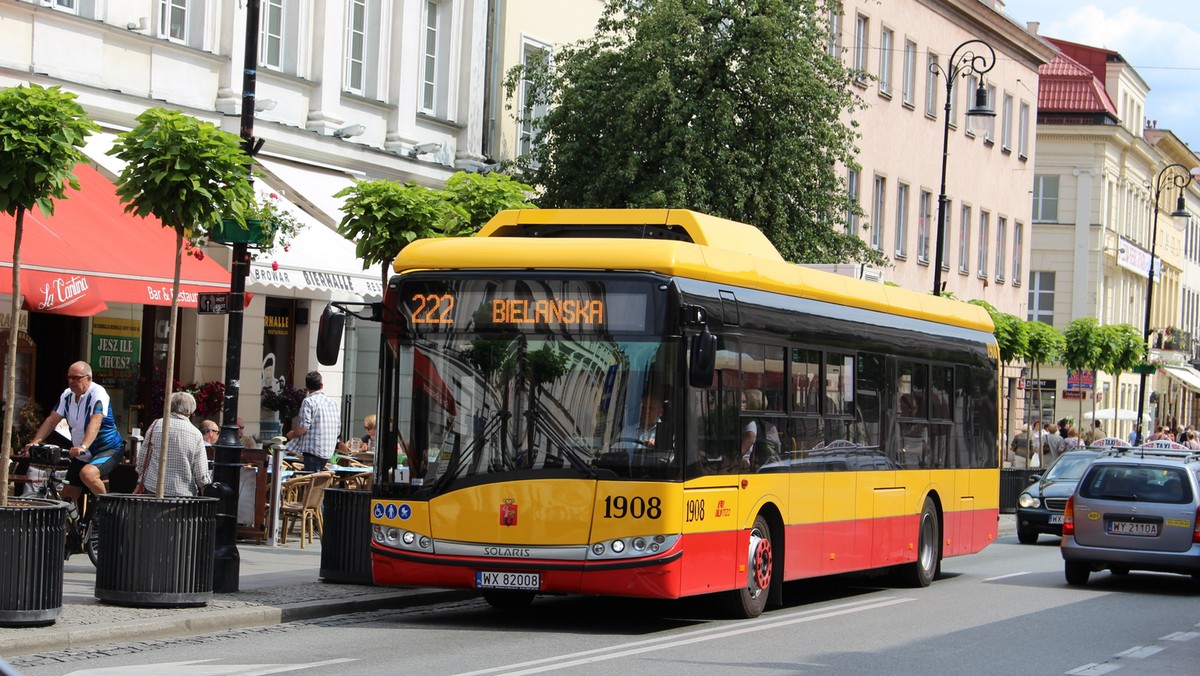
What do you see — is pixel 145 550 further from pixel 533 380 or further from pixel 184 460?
pixel 533 380

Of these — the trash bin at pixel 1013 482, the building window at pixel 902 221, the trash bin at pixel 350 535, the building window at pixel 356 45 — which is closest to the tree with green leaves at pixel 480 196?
the trash bin at pixel 350 535

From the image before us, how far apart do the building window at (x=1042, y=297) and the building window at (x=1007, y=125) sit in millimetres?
16914

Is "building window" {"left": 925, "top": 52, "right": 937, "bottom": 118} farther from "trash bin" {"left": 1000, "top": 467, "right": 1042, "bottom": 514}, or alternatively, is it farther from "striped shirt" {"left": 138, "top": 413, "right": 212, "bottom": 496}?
"striped shirt" {"left": 138, "top": 413, "right": 212, "bottom": 496}

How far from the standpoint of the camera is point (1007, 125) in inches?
2254

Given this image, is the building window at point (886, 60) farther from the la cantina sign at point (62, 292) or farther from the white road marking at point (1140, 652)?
the white road marking at point (1140, 652)

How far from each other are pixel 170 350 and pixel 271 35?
1208cm

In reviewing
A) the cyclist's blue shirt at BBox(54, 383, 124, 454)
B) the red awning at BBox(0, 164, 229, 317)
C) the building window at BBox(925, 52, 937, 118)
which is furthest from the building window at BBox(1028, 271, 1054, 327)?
the cyclist's blue shirt at BBox(54, 383, 124, 454)

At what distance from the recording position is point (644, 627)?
14.5 meters

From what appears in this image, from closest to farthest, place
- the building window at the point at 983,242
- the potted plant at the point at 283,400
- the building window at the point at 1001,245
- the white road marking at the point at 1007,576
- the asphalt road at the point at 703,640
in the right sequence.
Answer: the asphalt road at the point at 703,640 → the white road marking at the point at 1007,576 → the potted plant at the point at 283,400 → the building window at the point at 983,242 → the building window at the point at 1001,245

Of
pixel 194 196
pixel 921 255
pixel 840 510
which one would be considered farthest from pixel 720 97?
pixel 921 255

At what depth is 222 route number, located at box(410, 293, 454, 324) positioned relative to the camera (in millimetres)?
13883

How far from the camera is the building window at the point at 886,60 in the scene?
152 ft

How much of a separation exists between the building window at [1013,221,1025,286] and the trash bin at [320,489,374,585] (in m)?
45.6

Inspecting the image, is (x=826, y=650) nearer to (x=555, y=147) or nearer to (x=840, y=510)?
(x=840, y=510)
